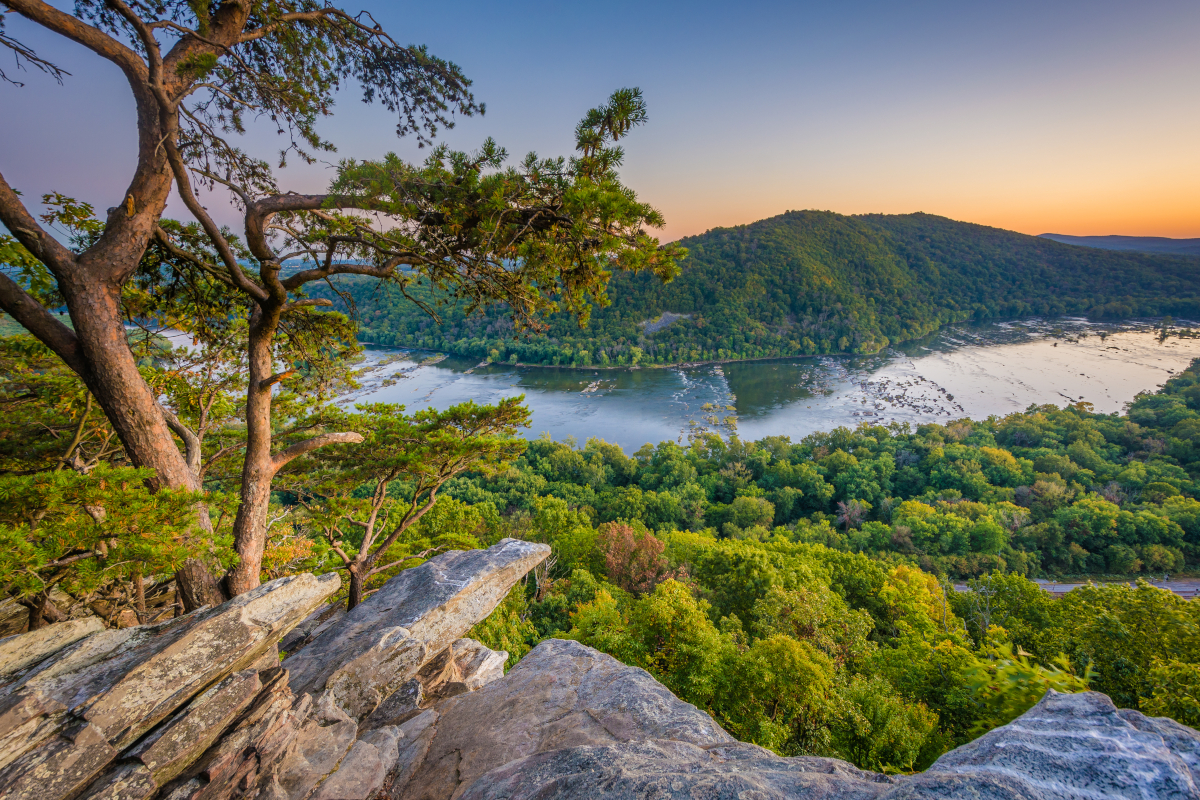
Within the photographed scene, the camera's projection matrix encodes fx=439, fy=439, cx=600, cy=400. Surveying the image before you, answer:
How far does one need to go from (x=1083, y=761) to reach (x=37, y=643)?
7492mm

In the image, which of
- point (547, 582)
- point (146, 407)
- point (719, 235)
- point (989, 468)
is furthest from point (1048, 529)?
point (719, 235)

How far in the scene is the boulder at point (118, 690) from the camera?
274cm

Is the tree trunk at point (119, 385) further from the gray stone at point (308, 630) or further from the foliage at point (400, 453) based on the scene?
the gray stone at point (308, 630)

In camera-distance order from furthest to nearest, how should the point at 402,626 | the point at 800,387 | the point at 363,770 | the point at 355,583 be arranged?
the point at 800,387, the point at 355,583, the point at 402,626, the point at 363,770

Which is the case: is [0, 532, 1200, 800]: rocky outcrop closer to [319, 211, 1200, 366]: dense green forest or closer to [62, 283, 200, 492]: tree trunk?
[62, 283, 200, 492]: tree trunk

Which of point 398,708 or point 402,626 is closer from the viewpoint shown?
point 398,708

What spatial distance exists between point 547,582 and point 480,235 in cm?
1798

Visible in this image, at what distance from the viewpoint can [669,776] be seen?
312 cm

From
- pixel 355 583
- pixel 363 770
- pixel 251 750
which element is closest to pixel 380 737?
pixel 363 770

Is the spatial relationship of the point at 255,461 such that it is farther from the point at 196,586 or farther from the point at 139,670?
the point at 139,670

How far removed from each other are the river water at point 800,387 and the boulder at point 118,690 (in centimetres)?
3726

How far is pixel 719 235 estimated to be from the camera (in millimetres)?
122688

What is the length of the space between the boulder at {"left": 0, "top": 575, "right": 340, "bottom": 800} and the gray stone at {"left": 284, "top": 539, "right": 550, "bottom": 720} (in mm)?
1491

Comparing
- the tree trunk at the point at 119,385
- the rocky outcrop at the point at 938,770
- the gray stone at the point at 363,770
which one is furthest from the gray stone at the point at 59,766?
the rocky outcrop at the point at 938,770
